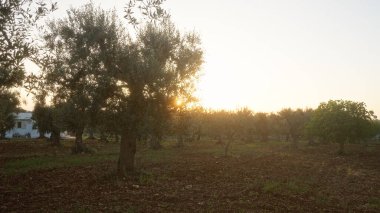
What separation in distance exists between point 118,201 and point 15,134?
101551 millimetres

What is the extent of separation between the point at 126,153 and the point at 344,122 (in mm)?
44989

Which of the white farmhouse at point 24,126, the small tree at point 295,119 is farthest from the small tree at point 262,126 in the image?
the white farmhouse at point 24,126

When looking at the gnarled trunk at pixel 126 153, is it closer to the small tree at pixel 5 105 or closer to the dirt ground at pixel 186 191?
the dirt ground at pixel 186 191

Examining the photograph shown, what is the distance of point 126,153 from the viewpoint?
2566 centimetres

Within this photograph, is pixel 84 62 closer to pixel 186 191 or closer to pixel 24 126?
pixel 186 191

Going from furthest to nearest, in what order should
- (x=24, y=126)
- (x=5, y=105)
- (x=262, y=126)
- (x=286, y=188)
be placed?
1. (x=24, y=126)
2. (x=262, y=126)
3. (x=286, y=188)
4. (x=5, y=105)

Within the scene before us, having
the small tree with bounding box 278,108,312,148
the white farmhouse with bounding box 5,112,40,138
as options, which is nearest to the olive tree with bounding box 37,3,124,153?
the small tree with bounding box 278,108,312,148

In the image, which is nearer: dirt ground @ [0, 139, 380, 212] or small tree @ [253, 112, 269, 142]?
dirt ground @ [0, 139, 380, 212]

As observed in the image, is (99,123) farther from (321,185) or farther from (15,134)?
(15,134)

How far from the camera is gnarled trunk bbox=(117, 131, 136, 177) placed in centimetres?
2520

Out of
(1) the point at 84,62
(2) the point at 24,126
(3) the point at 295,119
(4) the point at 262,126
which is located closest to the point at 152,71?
(1) the point at 84,62

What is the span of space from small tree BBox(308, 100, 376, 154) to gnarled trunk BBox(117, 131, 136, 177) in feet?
142

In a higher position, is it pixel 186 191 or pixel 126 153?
pixel 126 153

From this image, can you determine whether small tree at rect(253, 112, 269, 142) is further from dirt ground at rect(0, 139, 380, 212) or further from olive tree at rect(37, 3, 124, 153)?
olive tree at rect(37, 3, 124, 153)
